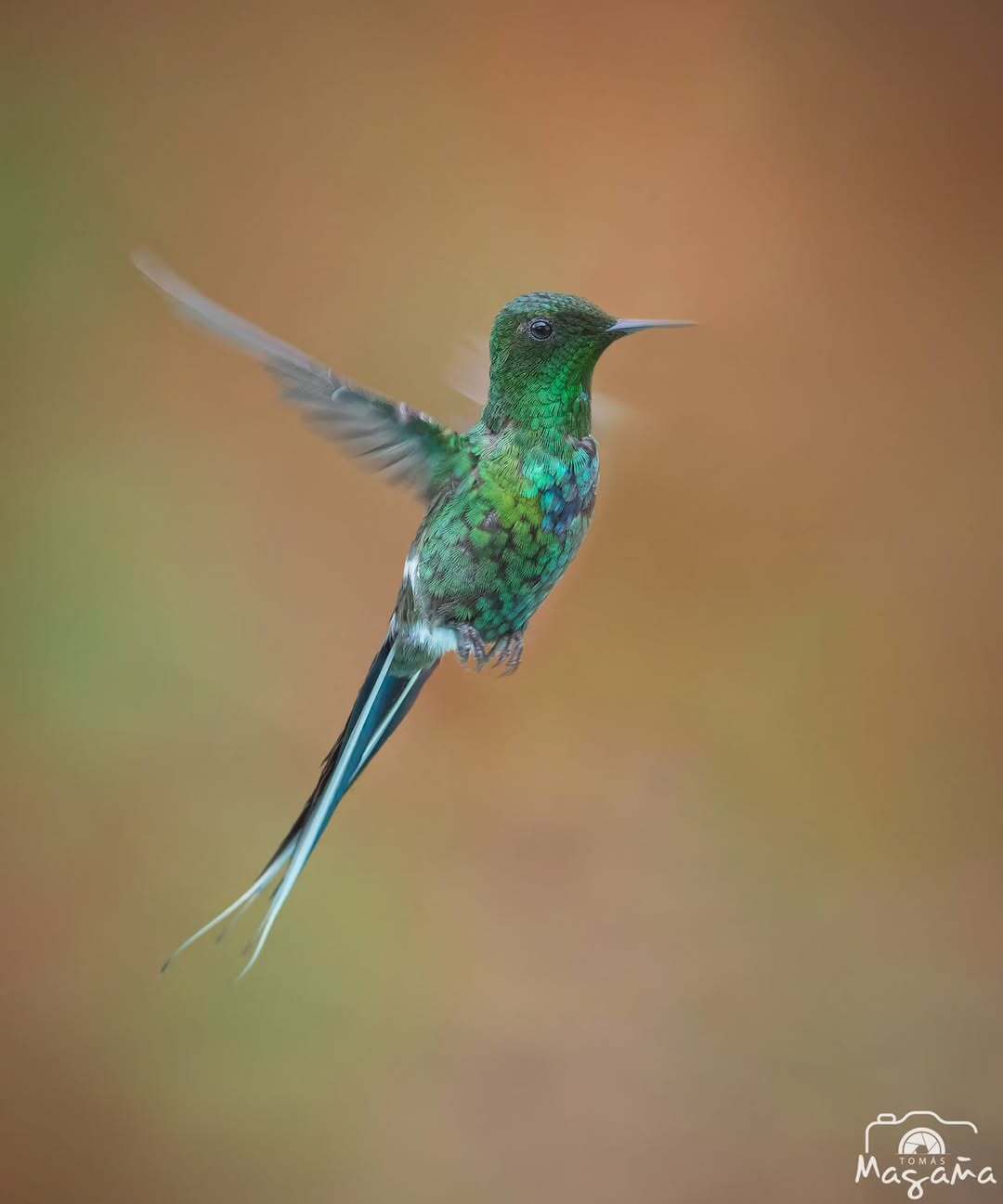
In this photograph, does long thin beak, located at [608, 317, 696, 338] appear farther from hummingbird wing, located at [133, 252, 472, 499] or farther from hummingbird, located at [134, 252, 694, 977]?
hummingbird wing, located at [133, 252, 472, 499]

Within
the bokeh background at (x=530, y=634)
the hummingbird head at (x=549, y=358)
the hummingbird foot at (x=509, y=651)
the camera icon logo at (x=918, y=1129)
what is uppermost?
the bokeh background at (x=530, y=634)

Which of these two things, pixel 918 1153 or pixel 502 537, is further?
pixel 918 1153

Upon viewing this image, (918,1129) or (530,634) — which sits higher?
(530,634)

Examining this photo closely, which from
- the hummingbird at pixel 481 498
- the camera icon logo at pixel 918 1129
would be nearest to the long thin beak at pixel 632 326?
the hummingbird at pixel 481 498

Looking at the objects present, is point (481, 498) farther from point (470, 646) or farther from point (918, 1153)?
point (918, 1153)

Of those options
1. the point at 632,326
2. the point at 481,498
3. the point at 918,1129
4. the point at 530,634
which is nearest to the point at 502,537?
the point at 481,498

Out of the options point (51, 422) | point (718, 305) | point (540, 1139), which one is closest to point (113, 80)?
point (51, 422)

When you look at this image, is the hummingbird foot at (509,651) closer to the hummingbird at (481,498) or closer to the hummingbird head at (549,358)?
the hummingbird at (481,498)
